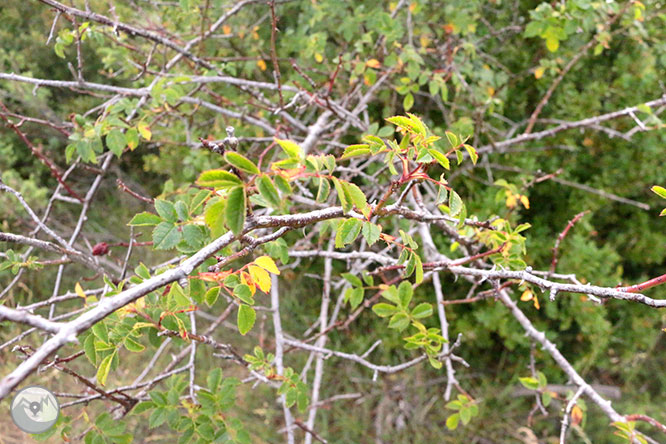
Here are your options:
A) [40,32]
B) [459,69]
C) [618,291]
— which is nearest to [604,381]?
[459,69]

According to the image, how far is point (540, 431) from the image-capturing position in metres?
2.58

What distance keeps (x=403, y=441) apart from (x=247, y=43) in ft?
7.61

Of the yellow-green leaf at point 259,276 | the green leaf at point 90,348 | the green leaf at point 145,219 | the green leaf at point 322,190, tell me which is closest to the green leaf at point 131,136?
the green leaf at point 145,219

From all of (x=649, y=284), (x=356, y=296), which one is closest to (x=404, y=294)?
(x=356, y=296)

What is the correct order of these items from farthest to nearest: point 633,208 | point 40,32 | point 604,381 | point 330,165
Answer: point 40,32 < point 604,381 < point 633,208 < point 330,165

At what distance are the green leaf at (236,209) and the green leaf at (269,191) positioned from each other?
0.10 ft

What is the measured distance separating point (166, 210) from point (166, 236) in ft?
0.20

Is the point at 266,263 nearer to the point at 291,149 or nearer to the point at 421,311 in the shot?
the point at 291,149

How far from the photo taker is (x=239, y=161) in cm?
58

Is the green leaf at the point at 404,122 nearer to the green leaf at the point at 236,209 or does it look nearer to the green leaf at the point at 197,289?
the green leaf at the point at 236,209

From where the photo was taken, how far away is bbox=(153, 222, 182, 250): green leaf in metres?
0.81

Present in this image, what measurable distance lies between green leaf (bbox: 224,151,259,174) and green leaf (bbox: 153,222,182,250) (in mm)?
290

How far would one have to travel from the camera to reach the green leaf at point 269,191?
60 centimetres

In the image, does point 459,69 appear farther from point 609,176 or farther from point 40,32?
point 40,32
